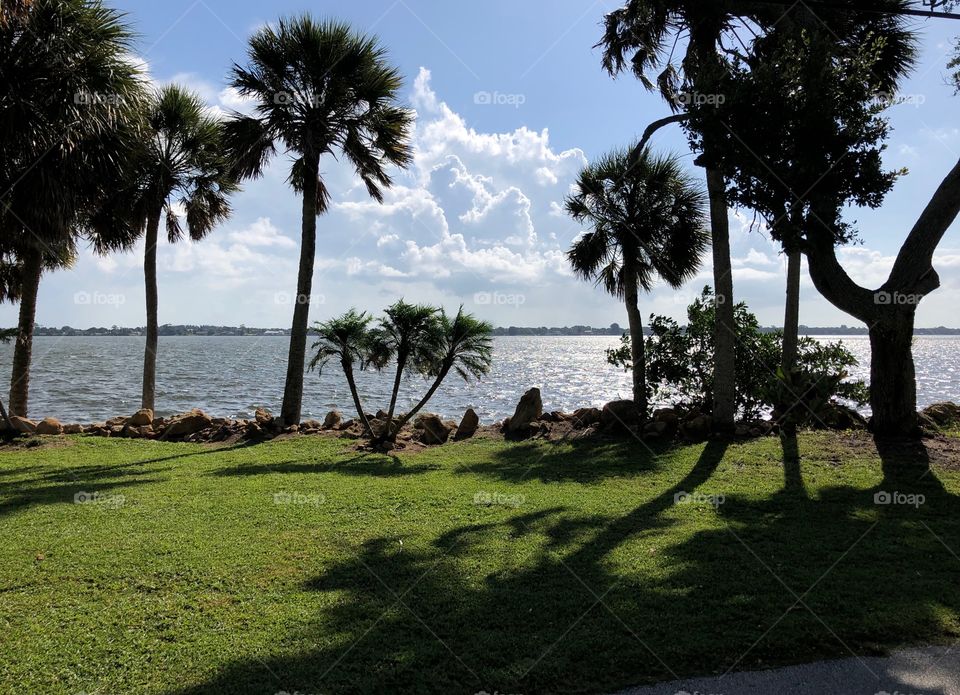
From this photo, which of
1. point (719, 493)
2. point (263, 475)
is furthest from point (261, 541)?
point (719, 493)

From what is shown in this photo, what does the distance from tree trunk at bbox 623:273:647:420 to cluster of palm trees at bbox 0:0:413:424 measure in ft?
21.2

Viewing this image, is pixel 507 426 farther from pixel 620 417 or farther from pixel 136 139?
pixel 136 139

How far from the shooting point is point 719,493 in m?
8.66

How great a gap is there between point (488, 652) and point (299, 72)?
14.0 meters

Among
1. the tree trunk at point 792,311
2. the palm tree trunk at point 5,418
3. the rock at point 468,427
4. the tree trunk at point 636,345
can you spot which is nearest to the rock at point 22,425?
the palm tree trunk at point 5,418

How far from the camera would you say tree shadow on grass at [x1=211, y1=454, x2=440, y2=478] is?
1051 cm

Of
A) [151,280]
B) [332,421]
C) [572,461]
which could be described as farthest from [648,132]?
[151,280]

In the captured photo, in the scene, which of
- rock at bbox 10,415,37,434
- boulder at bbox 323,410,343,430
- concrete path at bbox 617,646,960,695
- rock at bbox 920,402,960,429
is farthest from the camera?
boulder at bbox 323,410,343,430

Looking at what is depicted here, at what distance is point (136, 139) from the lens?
12.4 m

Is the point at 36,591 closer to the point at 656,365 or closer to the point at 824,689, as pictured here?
the point at 824,689

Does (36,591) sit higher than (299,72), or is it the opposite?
(299,72)

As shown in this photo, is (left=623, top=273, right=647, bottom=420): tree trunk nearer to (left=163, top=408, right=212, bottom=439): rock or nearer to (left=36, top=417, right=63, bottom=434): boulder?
(left=163, top=408, right=212, bottom=439): rock

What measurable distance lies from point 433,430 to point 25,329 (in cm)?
981

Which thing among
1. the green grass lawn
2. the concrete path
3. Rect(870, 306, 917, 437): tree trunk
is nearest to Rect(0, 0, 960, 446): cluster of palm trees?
Rect(870, 306, 917, 437): tree trunk
